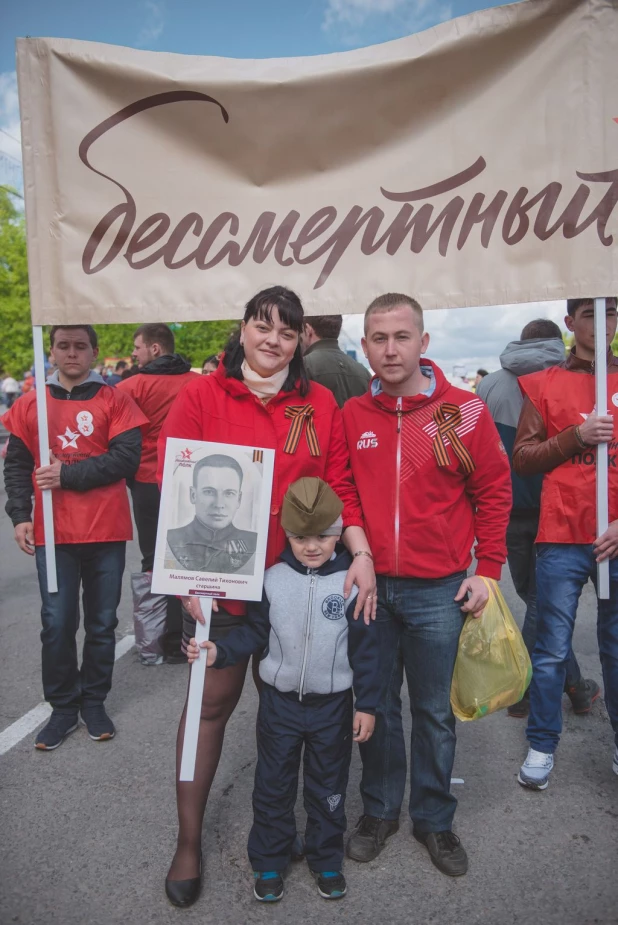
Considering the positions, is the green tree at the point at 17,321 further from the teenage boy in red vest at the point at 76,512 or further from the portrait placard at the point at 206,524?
the portrait placard at the point at 206,524

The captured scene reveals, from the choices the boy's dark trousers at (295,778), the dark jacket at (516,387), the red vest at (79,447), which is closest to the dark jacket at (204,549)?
the boy's dark trousers at (295,778)

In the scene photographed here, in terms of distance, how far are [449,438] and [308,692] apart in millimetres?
1060

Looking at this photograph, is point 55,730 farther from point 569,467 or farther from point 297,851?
point 569,467

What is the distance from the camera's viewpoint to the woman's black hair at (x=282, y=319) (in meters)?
2.63

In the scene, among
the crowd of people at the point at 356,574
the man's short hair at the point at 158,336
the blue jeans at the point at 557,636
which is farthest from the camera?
the man's short hair at the point at 158,336

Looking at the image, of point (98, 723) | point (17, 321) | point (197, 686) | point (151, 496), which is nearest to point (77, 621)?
point (98, 723)

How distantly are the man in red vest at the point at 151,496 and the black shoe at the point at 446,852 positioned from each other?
2.51 metres

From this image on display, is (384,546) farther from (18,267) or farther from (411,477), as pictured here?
(18,267)

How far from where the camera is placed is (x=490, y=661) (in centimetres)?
275

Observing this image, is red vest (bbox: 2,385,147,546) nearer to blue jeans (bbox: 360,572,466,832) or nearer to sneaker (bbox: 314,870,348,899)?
blue jeans (bbox: 360,572,466,832)

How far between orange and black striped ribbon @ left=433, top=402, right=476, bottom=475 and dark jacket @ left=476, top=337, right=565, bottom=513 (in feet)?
5.01

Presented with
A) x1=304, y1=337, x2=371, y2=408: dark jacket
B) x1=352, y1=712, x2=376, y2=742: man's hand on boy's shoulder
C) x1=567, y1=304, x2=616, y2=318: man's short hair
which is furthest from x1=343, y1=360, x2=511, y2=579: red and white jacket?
x1=304, y1=337, x2=371, y2=408: dark jacket

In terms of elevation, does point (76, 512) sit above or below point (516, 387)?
below

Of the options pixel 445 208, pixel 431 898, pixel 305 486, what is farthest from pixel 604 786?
pixel 445 208
